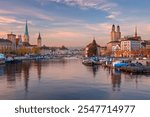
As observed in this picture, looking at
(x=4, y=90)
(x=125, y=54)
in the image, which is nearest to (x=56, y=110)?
(x=4, y=90)

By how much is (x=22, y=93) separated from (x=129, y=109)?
10.3ft

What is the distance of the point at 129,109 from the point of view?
1914 millimetres

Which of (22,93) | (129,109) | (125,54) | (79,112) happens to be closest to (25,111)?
(79,112)

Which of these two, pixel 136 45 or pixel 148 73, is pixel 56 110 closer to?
pixel 148 73

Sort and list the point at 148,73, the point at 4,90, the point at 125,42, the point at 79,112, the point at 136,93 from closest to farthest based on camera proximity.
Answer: the point at 79,112 → the point at 136,93 → the point at 4,90 → the point at 148,73 → the point at 125,42

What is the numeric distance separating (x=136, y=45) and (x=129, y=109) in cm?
2403

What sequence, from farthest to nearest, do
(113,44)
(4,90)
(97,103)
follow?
(113,44), (4,90), (97,103)

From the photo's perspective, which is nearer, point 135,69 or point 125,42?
point 135,69

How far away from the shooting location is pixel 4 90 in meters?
5.10

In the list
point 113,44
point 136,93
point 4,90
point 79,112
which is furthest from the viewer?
point 113,44

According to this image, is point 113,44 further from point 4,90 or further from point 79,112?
point 79,112

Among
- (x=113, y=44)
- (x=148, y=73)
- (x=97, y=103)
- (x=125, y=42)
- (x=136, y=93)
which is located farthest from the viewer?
(x=113, y=44)

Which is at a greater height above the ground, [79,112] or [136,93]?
[79,112]

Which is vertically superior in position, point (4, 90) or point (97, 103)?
point (97, 103)
